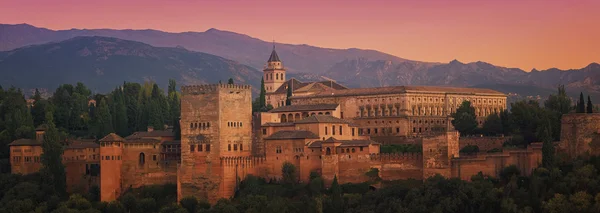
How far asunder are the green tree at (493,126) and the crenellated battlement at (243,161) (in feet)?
56.5

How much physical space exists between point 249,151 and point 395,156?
9684 millimetres

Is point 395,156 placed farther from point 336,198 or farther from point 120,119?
point 120,119

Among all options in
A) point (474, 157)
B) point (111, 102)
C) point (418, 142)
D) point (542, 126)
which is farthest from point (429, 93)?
point (111, 102)

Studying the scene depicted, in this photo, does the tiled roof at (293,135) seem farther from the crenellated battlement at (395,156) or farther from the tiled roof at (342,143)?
the crenellated battlement at (395,156)

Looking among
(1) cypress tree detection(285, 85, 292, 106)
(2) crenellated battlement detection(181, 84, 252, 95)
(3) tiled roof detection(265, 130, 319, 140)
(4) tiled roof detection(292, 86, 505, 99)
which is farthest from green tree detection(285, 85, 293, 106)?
(2) crenellated battlement detection(181, 84, 252, 95)

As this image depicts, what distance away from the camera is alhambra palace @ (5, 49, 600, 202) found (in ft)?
201

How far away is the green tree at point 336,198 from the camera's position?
200 feet

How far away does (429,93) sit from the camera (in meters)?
82.0

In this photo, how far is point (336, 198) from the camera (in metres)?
61.0

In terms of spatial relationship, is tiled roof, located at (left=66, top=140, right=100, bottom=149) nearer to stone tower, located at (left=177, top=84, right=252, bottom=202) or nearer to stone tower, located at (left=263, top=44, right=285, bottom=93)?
stone tower, located at (left=177, top=84, right=252, bottom=202)

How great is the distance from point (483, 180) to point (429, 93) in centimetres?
2335

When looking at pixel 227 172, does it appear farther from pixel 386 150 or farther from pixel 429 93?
pixel 429 93

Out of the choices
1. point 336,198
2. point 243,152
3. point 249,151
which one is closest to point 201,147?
point 243,152

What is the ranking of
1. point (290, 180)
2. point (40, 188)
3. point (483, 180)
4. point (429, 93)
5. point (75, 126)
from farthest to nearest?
point (75, 126) → point (429, 93) → point (40, 188) → point (290, 180) → point (483, 180)
